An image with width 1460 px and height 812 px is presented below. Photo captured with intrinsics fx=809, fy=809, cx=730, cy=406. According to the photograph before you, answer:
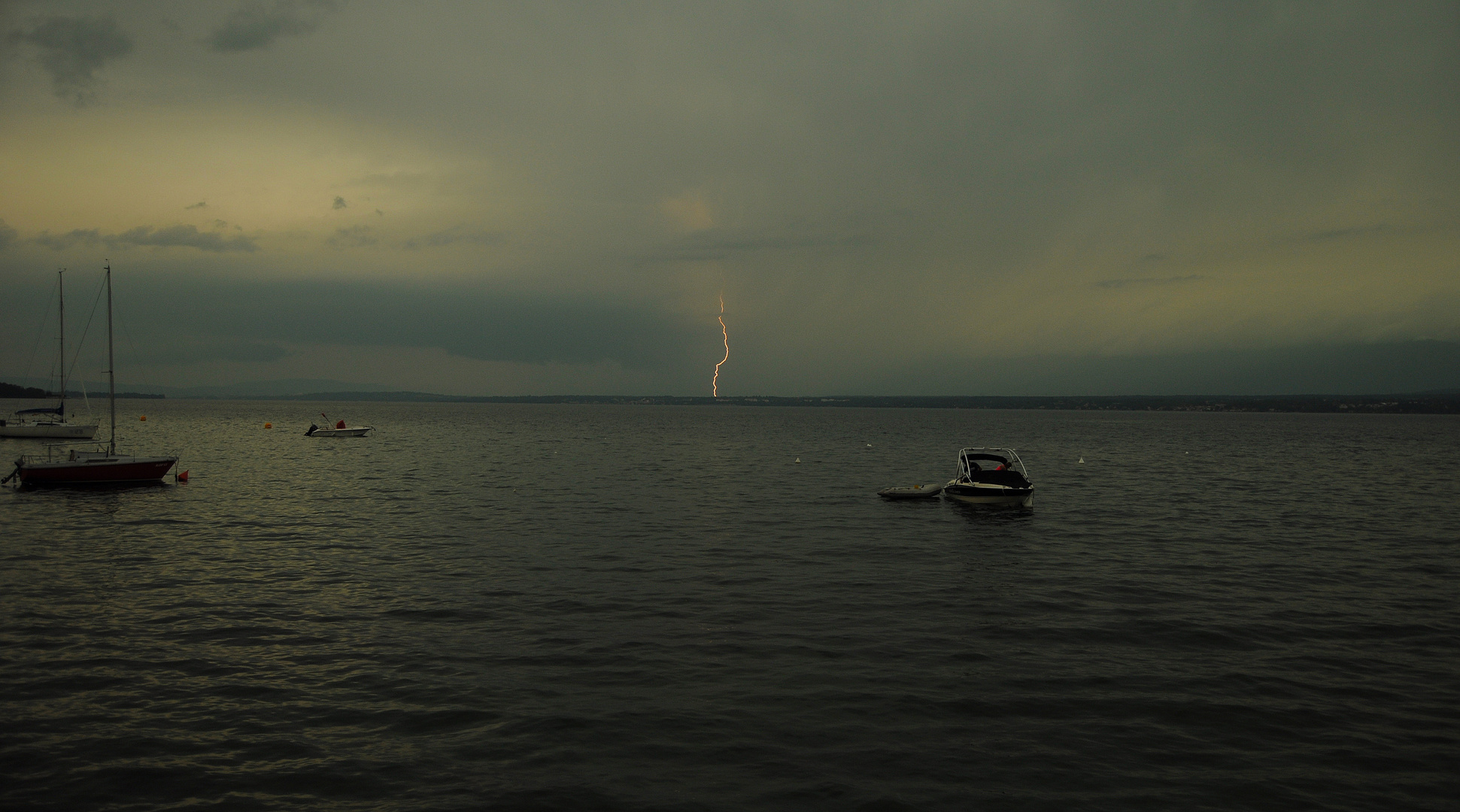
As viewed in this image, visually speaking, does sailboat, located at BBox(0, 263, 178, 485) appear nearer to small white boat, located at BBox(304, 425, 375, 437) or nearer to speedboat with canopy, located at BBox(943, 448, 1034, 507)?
speedboat with canopy, located at BBox(943, 448, 1034, 507)

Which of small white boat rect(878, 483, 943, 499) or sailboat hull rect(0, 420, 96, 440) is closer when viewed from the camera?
small white boat rect(878, 483, 943, 499)

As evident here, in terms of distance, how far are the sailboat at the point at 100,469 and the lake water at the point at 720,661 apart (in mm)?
7293

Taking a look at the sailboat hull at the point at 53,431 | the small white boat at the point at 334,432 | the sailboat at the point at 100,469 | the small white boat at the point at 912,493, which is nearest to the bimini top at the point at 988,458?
the small white boat at the point at 912,493

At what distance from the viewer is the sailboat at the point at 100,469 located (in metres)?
43.0

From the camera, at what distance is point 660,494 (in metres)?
44.9

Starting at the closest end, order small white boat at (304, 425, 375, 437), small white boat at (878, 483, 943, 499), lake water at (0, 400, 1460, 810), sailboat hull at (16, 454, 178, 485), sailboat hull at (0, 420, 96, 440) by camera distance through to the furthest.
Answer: lake water at (0, 400, 1460, 810)
sailboat hull at (16, 454, 178, 485)
small white boat at (878, 483, 943, 499)
sailboat hull at (0, 420, 96, 440)
small white boat at (304, 425, 375, 437)

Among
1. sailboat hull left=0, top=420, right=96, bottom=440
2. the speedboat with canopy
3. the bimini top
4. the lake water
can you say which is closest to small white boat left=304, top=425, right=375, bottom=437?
sailboat hull left=0, top=420, right=96, bottom=440

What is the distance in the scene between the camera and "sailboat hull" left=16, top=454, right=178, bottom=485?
141ft

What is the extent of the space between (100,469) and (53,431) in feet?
216

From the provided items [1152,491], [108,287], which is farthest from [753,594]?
[108,287]

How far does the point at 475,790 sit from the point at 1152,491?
48.8 metres

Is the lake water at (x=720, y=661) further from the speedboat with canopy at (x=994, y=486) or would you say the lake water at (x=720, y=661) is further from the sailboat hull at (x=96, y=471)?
the sailboat hull at (x=96, y=471)

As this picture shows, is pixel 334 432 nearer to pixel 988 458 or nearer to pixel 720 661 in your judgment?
pixel 988 458

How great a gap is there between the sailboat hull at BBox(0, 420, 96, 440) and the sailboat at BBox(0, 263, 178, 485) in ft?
194
